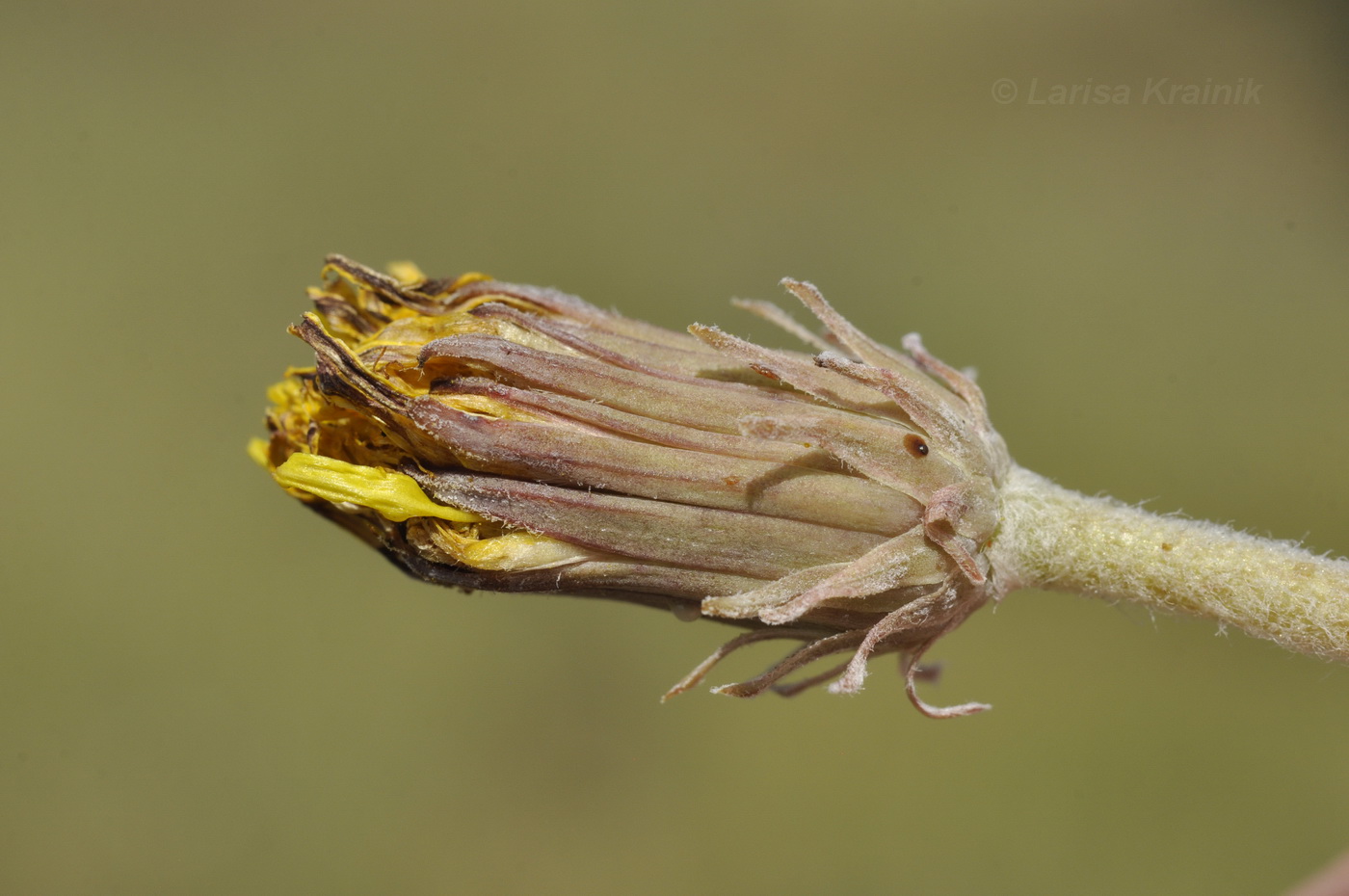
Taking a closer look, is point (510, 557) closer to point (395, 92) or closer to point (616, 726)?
point (616, 726)

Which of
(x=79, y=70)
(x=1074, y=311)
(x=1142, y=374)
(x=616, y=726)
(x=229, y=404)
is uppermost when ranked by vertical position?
(x=79, y=70)

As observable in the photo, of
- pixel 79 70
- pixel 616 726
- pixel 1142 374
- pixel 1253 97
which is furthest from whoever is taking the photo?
pixel 79 70

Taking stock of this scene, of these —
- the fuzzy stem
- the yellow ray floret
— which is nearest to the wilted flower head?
the yellow ray floret

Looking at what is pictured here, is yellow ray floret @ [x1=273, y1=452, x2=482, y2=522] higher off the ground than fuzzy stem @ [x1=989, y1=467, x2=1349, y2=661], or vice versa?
fuzzy stem @ [x1=989, y1=467, x2=1349, y2=661]

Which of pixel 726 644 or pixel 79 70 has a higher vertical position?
pixel 79 70

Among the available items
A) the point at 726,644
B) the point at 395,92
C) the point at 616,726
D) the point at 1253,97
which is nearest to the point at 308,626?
the point at 616,726

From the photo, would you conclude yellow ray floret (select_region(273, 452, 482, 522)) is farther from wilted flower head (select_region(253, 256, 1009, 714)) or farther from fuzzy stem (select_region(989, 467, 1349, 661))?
fuzzy stem (select_region(989, 467, 1349, 661))

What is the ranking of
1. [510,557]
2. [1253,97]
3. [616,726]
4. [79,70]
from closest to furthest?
[510,557], [616,726], [1253,97], [79,70]
